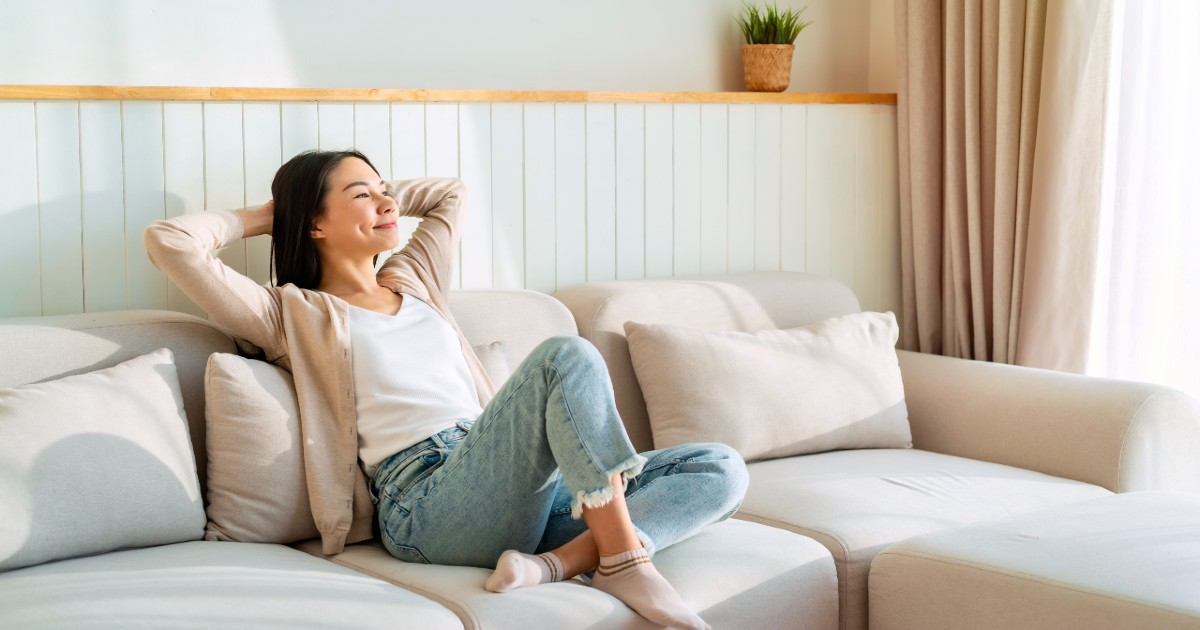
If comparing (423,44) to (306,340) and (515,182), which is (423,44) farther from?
(306,340)

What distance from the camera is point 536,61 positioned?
2996 mm

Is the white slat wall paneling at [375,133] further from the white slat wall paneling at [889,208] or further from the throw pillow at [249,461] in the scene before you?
the white slat wall paneling at [889,208]

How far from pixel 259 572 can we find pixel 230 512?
0.27 metres

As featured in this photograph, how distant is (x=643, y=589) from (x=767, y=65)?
6.13 ft

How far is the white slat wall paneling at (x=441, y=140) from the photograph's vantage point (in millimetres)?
2721

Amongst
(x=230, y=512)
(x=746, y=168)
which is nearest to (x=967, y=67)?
(x=746, y=168)

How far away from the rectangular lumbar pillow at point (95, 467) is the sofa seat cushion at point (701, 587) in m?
0.27

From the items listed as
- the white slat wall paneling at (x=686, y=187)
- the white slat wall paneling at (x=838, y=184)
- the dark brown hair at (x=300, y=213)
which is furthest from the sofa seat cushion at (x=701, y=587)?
the white slat wall paneling at (x=838, y=184)

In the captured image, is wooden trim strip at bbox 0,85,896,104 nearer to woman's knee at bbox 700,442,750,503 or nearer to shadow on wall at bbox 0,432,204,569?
shadow on wall at bbox 0,432,204,569

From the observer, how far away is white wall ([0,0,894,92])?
94.3 inches

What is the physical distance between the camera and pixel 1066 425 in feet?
8.50

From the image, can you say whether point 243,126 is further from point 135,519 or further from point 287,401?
point 135,519

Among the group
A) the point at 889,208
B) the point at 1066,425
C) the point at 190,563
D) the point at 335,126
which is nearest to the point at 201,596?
the point at 190,563

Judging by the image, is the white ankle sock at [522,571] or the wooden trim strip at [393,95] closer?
the white ankle sock at [522,571]
